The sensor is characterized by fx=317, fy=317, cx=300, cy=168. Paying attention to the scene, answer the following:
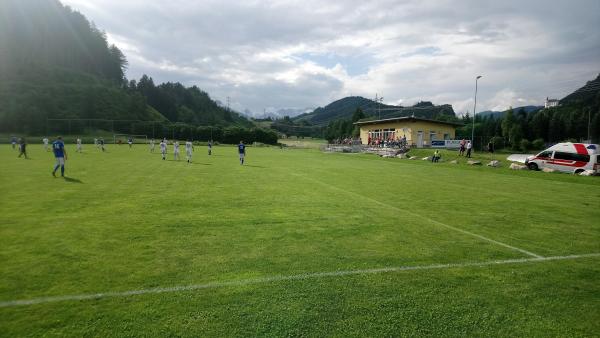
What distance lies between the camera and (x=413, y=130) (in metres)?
54.8

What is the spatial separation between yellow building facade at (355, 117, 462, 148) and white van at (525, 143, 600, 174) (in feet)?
84.9

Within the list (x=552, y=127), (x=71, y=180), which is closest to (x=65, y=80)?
(x=71, y=180)

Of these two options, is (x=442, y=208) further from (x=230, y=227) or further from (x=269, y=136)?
(x=269, y=136)

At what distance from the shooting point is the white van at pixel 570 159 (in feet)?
75.0

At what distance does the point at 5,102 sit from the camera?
3189 inches

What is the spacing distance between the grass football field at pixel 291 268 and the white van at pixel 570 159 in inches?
613

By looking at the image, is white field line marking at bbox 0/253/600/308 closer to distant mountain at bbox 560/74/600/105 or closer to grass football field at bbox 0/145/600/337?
grass football field at bbox 0/145/600/337

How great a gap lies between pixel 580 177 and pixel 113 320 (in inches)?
1096

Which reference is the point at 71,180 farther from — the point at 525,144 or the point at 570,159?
the point at 525,144

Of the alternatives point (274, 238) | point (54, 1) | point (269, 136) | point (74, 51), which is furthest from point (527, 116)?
point (54, 1)

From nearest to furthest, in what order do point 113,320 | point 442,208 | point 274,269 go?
point 113,320 → point 274,269 → point 442,208

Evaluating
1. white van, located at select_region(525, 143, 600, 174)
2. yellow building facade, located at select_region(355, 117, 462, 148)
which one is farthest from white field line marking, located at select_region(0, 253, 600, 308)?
yellow building facade, located at select_region(355, 117, 462, 148)

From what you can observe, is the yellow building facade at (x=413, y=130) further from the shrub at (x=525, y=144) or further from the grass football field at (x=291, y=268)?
the grass football field at (x=291, y=268)

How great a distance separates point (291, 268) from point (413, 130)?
176 feet
